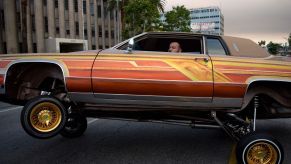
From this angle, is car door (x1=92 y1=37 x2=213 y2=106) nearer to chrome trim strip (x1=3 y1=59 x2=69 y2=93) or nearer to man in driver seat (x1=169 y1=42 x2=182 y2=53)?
chrome trim strip (x1=3 y1=59 x2=69 y2=93)

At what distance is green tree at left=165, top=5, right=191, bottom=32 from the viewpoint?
50.8 meters

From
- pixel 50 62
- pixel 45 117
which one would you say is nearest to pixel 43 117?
pixel 45 117

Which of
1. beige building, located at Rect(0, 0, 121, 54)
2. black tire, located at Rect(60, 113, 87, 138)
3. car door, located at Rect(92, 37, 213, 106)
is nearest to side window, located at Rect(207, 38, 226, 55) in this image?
car door, located at Rect(92, 37, 213, 106)

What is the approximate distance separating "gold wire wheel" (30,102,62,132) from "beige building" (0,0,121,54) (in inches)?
1680

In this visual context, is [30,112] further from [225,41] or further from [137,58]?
[225,41]

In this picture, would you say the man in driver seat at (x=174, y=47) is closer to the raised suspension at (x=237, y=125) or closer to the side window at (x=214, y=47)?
the side window at (x=214, y=47)

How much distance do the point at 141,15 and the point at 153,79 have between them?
118 ft

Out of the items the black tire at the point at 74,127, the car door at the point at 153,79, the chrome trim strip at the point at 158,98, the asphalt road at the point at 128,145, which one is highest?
the car door at the point at 153,79

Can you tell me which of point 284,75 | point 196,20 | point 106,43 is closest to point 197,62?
point 284,75

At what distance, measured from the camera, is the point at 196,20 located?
156 metres

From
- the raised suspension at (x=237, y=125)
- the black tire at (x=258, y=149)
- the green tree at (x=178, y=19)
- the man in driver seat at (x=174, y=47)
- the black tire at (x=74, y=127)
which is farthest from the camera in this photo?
the green tree at (x=178, y=19)

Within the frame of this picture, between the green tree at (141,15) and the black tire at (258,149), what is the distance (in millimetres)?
34775

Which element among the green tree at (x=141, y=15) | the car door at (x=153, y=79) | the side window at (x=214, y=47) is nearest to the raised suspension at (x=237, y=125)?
the car door at (x=153, y=79)

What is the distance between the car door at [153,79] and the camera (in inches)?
189
